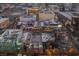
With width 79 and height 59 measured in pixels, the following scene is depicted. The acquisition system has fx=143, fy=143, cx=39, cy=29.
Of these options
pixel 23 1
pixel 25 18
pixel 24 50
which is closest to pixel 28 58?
pixel 24 50

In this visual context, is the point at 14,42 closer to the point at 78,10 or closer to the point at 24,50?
the point at 24,50

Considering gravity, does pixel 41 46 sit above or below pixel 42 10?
below

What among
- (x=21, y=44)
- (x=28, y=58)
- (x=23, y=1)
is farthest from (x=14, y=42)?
(x=23, y=1)

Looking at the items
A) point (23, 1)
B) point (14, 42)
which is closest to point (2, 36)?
point (14, 42)

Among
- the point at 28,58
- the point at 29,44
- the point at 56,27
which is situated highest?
the point at 56,27

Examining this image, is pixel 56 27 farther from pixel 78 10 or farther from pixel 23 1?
pixel 23 1

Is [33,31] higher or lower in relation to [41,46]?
higher

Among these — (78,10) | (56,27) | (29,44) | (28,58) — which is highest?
(78,10)
